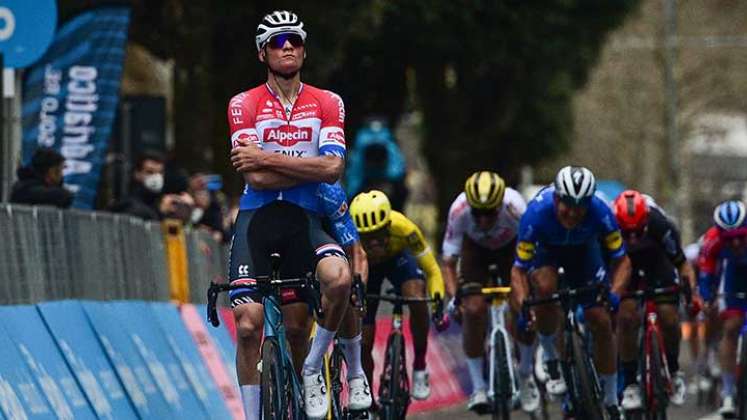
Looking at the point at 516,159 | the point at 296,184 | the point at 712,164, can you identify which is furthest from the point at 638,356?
the point at 712,164

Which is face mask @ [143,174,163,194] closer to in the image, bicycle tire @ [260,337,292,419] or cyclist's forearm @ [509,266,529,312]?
cyclist's forearm @ [509,266,529,312]

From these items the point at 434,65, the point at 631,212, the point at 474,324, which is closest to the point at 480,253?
the point at 474,324

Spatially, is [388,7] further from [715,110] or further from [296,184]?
[715,110]

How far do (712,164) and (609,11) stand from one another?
122 feet

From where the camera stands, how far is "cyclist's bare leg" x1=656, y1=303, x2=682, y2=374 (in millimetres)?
16250

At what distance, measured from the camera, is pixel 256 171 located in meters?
11.1

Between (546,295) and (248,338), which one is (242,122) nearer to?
(248,338)

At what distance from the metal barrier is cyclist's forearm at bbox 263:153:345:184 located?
171 centimetres

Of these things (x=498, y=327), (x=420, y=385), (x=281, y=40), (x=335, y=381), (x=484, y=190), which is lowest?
(x=420, y=385)

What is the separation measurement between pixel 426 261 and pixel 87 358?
3479 millimetres

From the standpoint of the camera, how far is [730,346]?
18469 millimetres

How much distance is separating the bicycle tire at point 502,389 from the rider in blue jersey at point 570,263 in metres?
0.45

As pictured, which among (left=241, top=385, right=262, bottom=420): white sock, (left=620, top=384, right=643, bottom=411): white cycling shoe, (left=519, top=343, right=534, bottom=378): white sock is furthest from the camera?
(left=519, top=343, right=534, bottom=378): white sock

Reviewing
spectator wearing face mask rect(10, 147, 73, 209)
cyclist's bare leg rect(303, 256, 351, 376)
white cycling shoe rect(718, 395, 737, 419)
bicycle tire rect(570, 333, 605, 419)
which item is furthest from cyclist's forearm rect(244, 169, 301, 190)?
white cycling shoe rect(718, 395, 737, 419)
